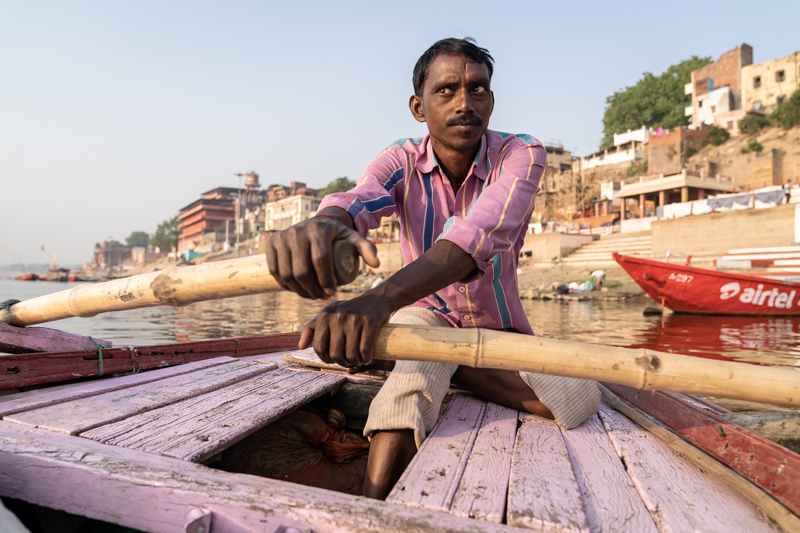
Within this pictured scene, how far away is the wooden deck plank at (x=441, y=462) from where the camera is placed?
3.34 ft

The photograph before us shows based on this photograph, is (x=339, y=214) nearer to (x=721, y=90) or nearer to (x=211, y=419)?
(x=211, y=419)

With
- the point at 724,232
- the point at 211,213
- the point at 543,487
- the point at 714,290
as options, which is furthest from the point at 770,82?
the point at 211,213

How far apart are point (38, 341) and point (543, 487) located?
7.37 feet

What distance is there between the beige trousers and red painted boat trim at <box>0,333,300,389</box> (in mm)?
1428

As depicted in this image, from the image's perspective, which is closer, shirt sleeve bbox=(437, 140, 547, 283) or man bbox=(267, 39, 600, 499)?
man bbox=(267, 39, 600, 499)

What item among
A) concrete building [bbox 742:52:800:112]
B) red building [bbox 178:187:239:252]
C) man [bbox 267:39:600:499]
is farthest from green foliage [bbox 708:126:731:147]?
red building [bbox 178:187:239:252]

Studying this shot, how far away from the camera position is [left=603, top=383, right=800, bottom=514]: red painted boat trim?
108 cm

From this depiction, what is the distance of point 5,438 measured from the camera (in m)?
1.23

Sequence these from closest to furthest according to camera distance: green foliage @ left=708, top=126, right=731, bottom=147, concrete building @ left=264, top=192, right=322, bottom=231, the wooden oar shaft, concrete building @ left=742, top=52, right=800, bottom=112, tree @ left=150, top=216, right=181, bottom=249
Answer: the wooden oar shaft, green foliage @ left=708, top=126, right=731, bottom=147, concrete building @ left=742, top=52, right=800, bottom=112, concrete building @ left=264, top=192, right=322, bottom=231, tree @ left=150, top=216, right=181, bottom=249

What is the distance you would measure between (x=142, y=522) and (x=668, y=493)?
1268 millimetres

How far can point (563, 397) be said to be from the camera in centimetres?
162

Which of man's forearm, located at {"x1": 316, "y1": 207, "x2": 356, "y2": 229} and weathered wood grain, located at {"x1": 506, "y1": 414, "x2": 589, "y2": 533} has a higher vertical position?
man's forearm, located at {"x1": 316, "y1": 207, "x2": 356, "y2": 229}

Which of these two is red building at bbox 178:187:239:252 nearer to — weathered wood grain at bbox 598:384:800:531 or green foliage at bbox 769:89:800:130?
green foliage at bbox 769:89:800:130

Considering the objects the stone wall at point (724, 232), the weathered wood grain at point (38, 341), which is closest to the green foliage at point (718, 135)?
the stone wall at point (724, 232)
